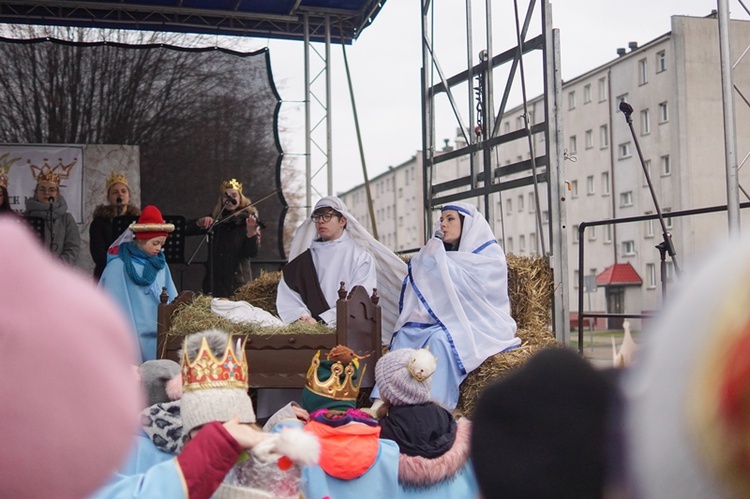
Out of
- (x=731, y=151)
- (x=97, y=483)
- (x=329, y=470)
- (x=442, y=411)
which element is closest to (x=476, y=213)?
(x=731, y=151)

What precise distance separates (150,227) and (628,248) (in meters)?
41.5

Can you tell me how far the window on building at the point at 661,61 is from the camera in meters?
40.0

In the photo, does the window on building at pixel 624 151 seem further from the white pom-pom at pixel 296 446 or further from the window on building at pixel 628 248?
the white pom-pom at pixel 296 446

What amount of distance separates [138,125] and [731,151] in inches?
328

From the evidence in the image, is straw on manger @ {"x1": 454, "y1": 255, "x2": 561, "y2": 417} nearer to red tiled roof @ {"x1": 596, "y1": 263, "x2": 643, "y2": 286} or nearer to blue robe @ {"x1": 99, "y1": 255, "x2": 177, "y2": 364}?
blue robe @ {"x1": 99, "y1": 255, "x2": 177, "y2": 364}

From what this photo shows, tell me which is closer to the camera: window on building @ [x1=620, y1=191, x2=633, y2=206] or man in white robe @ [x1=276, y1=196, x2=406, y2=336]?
man in white robe @ [x1=276, y1=196, x2=406, y2=336]

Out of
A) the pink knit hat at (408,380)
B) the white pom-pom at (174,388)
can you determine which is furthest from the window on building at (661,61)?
the white pom-pom at (174,388)

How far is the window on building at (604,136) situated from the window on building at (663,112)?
6.52 meters

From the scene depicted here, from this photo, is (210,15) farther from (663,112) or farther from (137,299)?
(663,112)

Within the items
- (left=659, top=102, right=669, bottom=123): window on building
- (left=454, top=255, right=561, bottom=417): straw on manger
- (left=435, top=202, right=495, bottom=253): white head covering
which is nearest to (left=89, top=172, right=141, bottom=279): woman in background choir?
(left=435, top=202, right=495, bottom=253): white head covering

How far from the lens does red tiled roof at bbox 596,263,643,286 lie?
43.1m

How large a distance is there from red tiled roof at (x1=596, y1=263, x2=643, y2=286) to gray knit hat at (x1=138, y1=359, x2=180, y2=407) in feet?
132

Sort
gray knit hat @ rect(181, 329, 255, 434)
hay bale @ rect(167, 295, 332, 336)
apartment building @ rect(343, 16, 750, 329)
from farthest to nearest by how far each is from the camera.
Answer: apartment building @ rect(343, 16, 750, 329), hay bale @ rect(167, 295, 332, 336), gray knit hat @ rect(181, 329, 255, 434)

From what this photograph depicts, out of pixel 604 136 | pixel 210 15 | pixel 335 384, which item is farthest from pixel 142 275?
pixel 604 136
